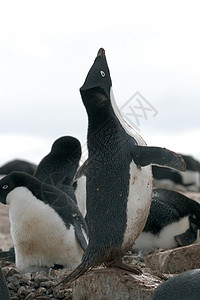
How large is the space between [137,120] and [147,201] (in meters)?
0.82

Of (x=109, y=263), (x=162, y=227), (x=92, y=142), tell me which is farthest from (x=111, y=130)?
(x=162, y=227)

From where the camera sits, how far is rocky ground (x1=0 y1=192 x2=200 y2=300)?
5.17 metres

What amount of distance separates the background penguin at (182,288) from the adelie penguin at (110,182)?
1.08 meters

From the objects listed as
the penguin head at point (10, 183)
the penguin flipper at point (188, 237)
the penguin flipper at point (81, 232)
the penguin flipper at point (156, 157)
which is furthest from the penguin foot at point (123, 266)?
the penguin flipper at point (188, 237)

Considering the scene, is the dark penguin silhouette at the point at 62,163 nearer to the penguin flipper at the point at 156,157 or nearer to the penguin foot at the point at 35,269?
the penguin foot at the point at 35,269

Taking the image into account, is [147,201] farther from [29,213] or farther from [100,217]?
[29,213]

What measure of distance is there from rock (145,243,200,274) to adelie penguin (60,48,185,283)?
93 cm

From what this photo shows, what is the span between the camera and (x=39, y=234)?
681 centimetres

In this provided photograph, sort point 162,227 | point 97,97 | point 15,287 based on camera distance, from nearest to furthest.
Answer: point 97,97 < point 15,287 < point 162,227

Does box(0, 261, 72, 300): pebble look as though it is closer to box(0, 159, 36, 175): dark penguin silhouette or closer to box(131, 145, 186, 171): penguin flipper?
box(131, 145, 186, 171): penguin flipper

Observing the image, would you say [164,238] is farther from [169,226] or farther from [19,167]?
[19,167]

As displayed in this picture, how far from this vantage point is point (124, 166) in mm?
5355

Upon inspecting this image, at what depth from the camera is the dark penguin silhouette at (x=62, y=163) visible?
26.9 feet

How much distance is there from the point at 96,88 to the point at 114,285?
55.1 inches
